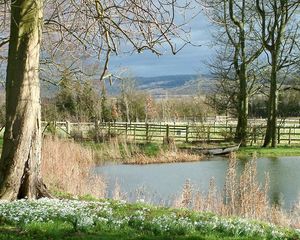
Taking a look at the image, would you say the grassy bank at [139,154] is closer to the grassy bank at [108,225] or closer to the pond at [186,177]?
the pond at [186,177]

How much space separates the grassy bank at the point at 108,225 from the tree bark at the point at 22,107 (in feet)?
4.15

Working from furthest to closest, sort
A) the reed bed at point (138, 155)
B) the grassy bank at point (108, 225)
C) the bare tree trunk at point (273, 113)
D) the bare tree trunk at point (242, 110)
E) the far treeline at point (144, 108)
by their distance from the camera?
the far treeline at point (144, 108)
the bare tree trunk at point (242, 110)
the bare tree trunk at point (273, 113)
the reed bed at point (138, 155)
the grassy bank at point (108, 225)

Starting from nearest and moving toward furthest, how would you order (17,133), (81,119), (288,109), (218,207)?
(17,133)
(218,207)
(81,119)
(288,109)

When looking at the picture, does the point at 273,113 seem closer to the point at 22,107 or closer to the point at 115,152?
the point at 115,152

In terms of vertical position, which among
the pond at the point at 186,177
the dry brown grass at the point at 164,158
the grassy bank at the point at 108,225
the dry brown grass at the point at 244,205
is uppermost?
the grassy bank at the point at 108,225

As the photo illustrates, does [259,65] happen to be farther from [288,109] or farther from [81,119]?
[288,109]

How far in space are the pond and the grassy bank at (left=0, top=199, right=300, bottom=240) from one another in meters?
6.59

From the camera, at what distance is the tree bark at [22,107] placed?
32.3ft

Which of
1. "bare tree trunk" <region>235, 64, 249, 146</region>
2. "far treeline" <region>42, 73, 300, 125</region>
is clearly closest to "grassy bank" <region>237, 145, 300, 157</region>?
"bare tree trunk" <region>235, 64, 249, 146</region>

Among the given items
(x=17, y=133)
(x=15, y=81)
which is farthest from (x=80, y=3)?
(x=17, y=133)

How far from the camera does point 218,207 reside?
12312 mm

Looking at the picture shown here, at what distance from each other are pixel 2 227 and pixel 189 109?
58.9m

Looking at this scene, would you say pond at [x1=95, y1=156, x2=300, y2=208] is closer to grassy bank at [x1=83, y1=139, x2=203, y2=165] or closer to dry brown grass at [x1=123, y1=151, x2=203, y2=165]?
dry brown grass at [x1=123, y1=151, x2=203, y2=165]

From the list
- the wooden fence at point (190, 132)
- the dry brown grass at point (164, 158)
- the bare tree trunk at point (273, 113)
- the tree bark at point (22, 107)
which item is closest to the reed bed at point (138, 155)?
the dry brown grass at point (164, 158)
